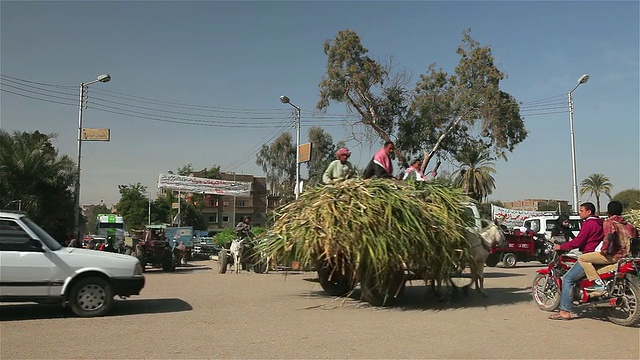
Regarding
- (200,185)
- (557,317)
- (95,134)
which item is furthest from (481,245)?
(200,185)

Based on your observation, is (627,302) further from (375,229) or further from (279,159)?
(279,159)

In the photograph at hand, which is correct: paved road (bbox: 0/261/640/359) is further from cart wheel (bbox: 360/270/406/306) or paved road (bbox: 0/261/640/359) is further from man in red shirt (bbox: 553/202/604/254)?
man in red shirt (bbox: 553/202/604/254)

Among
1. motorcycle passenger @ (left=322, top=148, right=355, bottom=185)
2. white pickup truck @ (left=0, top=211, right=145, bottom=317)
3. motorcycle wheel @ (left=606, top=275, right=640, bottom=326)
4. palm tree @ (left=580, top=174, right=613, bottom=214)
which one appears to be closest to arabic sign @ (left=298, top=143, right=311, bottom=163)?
motorcycle passenger @ (left=322, top=148, right=355, bottom=185)

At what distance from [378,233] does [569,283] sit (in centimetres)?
301

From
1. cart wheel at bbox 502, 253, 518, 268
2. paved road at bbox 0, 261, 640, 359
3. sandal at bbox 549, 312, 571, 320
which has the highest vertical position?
cart wheel at bbox 502, 253, 518, 268

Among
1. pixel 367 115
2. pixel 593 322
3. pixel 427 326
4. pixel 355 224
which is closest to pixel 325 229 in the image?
pixel 355 224

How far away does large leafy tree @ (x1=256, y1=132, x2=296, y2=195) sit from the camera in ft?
192

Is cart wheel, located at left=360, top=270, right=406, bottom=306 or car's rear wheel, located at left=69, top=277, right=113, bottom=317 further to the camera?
cart wheel, located at left=360, top=270, right=406, bottom=306

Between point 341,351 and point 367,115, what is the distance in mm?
25235

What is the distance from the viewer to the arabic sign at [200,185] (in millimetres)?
35469

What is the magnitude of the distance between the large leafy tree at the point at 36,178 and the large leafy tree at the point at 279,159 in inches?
1378

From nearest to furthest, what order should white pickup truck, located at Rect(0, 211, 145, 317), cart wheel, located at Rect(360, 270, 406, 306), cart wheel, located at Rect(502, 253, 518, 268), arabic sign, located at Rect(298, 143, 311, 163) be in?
white pickup truck, located at Rect(0, 211, 145, 317) < cart wheel, located at Rect(360, 270, 406, 306) < cart wheel, located at Rect(502, 253, 518, 268) < arabic sign, located at Rect(298, 143, 311, 163)

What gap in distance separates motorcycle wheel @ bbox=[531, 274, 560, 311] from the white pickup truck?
6809 mm

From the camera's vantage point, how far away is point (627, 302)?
7.88 m
